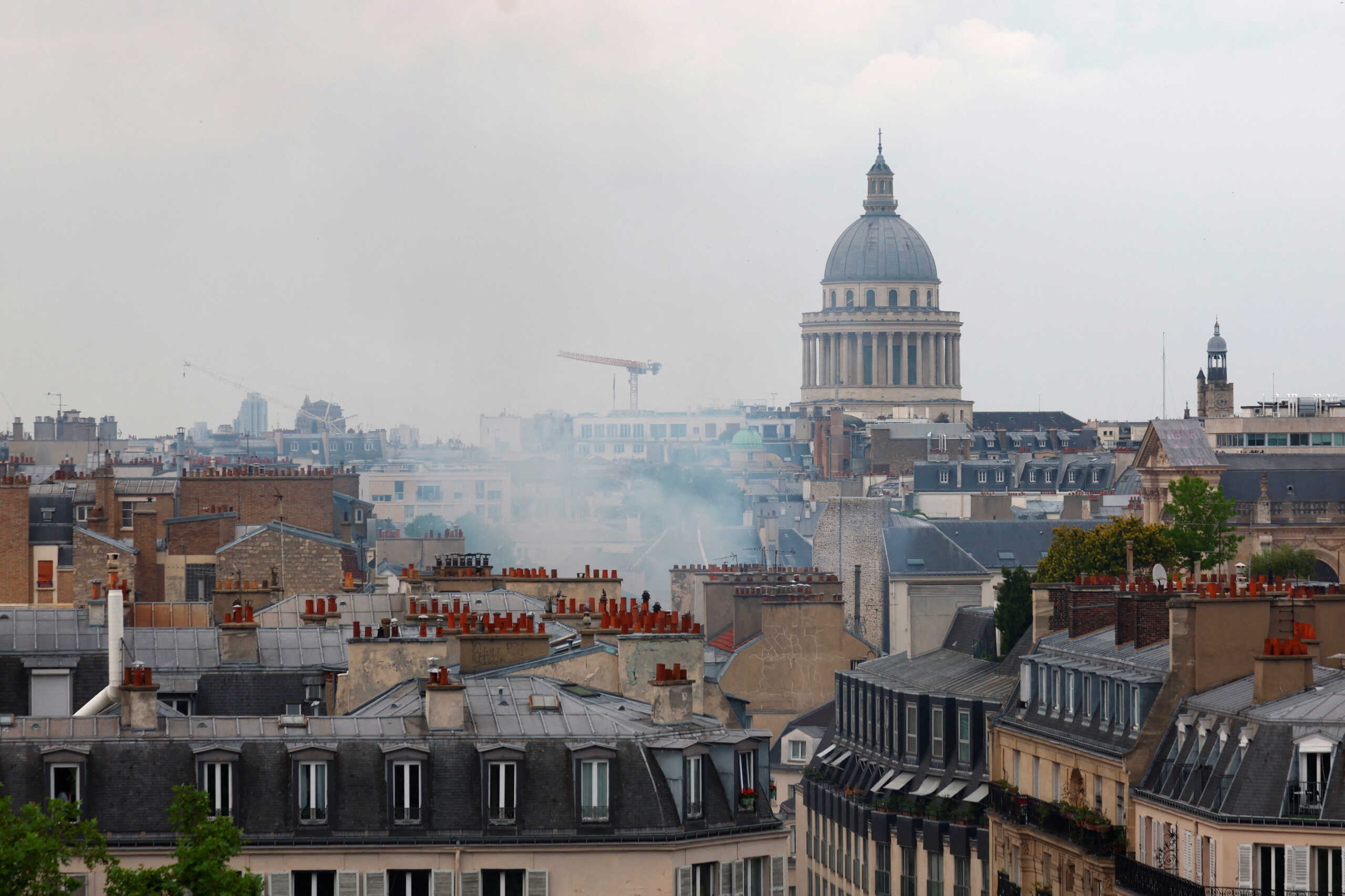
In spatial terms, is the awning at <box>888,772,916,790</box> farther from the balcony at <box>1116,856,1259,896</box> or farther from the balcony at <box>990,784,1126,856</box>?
the balcony at <box>1116,856,1259,896</box>

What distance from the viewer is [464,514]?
163000mm

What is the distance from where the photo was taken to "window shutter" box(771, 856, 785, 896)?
35781 mm

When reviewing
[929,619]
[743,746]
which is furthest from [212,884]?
[929,619]

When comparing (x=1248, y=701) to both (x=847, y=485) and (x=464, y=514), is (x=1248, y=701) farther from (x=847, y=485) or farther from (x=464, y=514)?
(x=847, y=485)

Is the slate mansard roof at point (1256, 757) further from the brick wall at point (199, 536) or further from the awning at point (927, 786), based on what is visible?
the brick wall at point (199, 536)

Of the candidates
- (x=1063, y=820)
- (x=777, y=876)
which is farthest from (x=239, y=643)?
(x=1063, y=820)

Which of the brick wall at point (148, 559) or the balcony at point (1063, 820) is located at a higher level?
Answer: the brick wall at point (148, 559)

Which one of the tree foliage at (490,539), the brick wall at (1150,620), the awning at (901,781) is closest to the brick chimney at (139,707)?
the brick wall at (1150,620)

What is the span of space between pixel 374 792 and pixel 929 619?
70536 mm

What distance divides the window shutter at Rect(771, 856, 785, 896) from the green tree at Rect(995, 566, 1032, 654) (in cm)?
2440

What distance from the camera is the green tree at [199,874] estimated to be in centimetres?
2894

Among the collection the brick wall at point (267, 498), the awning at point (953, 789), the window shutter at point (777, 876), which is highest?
the brick wall at point (267, 498)

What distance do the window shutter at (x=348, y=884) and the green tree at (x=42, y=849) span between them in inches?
150

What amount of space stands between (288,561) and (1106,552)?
85.0 ft
